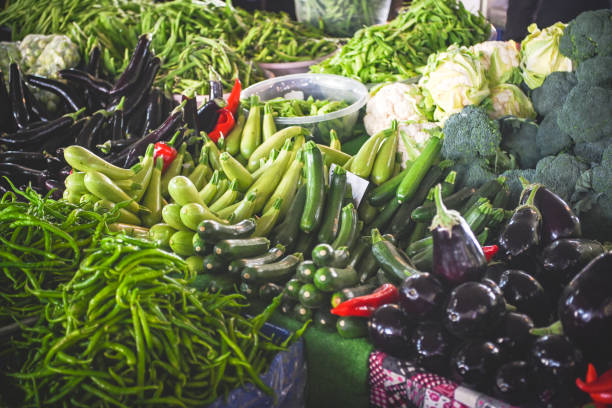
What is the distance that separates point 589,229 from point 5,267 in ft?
8.12

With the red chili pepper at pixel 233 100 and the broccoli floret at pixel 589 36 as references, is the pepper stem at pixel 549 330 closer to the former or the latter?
the broccoli floret at pixel 589 36

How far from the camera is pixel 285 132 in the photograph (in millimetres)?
2684

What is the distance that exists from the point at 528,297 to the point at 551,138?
1394 millimetres

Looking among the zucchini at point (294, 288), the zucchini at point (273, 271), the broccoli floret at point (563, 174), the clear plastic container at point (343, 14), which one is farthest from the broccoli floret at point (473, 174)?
the clear plastic container at point (343, 14)

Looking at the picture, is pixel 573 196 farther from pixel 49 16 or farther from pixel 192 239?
pixel 49 16

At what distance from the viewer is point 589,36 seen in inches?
96.7

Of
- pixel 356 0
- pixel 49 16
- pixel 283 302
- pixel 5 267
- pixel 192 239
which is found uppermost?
pixel 356 0

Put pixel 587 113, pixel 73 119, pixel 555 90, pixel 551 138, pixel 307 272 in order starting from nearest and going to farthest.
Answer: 1. pixel 307 272
2. pixel 587 113
3. pixel 551 138
4. pixel 555 90
5. pixel 73 119

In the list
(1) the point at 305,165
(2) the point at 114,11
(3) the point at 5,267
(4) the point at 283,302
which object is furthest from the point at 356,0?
(3) the point at 5,267

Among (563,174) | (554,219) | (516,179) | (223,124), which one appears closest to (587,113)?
(563,174)

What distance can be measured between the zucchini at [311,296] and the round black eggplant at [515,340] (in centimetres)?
58

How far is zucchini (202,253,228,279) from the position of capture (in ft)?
5.59

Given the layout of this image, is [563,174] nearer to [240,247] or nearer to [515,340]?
[515,340]

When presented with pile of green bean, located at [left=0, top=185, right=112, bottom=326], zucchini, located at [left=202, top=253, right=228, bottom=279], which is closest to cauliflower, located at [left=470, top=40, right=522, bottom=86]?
zucchini, located at [left=202, top=253, right=228, bottom=279]
